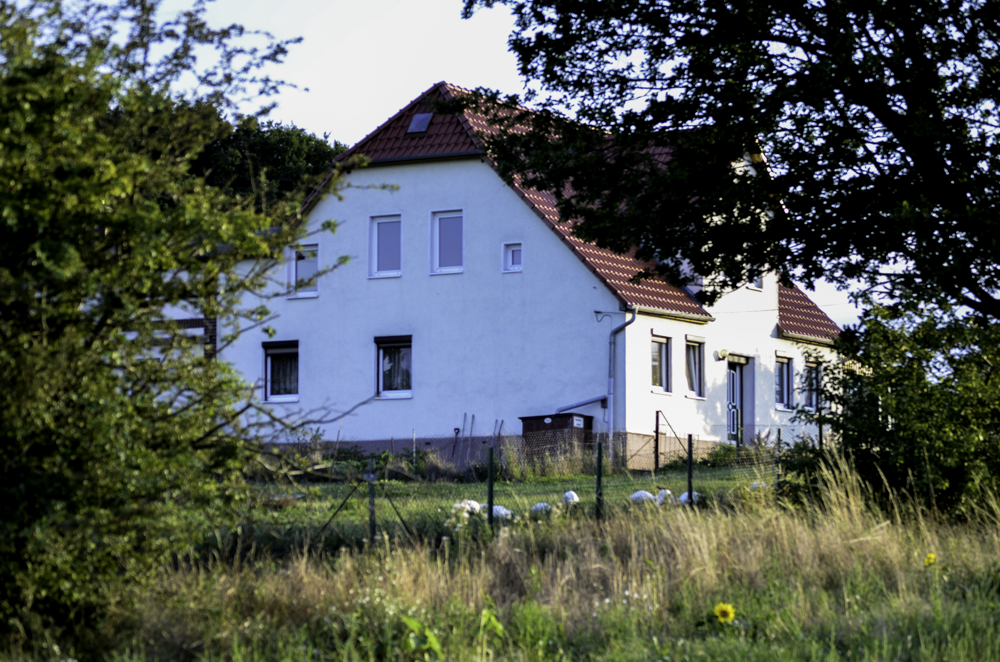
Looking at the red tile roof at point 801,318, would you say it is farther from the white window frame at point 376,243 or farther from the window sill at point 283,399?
the window sill at point 283,399

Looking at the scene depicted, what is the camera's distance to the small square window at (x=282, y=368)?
28453 mm

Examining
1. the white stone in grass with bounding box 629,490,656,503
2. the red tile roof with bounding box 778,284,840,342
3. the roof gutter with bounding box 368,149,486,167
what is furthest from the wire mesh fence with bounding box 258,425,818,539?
the roof gutter with bounding box 368,149,486,167

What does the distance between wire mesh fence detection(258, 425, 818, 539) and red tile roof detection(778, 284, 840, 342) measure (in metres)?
2.77

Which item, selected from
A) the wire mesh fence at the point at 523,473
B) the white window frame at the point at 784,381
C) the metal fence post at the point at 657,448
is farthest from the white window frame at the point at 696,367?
the white window frame at the point at 784,381

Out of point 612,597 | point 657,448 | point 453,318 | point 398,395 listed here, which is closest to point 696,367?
point 657,448

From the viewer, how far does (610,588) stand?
338 inches

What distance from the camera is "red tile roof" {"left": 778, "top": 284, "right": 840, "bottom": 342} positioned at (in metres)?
30.5

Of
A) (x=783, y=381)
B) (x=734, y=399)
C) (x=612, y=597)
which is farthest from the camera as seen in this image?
(x=783, y=381)

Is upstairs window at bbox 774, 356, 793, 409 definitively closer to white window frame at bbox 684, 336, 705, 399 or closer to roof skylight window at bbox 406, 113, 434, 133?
white window frame at bbox 684, 336, 705, 399

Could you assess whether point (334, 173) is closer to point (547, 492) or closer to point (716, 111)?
point (716, 111)

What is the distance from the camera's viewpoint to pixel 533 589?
852 cm

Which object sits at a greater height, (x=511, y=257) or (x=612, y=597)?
(x=511, y=257)

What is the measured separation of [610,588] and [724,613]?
4.18 feet

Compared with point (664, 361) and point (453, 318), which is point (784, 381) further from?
point (453, 318)
